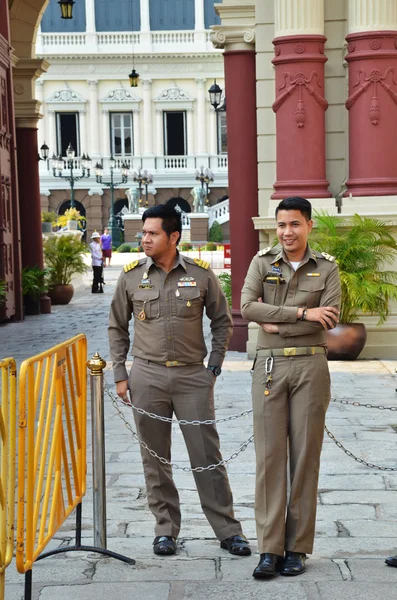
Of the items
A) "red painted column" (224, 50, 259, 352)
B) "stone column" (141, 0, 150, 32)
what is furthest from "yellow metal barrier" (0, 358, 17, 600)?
"stone column" (141, 0, 150, 32)

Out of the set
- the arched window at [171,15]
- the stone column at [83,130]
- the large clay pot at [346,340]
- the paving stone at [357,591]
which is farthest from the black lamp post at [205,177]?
the paving stone at [357,591]

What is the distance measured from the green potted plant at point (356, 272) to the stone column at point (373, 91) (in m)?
0.62

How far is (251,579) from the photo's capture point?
579cm

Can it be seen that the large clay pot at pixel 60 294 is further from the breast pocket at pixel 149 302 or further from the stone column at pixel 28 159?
the breast pocket at pixel 149 302

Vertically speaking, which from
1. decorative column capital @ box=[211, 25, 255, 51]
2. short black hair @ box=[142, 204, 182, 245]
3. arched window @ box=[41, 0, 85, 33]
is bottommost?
short black hair @ box=[142, 204, 182, 245]

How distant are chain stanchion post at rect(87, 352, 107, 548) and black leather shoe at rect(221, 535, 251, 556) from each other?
0.66m

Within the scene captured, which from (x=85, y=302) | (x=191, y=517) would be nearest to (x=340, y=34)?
(x=191, y=517)

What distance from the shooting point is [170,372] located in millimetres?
6242

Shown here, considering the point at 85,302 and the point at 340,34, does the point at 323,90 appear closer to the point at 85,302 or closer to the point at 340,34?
the point at 340,34

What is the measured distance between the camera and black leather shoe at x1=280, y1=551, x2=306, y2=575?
5812 mm

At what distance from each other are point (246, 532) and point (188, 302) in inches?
56.6

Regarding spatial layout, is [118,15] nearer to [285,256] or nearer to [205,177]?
→ [205,177]

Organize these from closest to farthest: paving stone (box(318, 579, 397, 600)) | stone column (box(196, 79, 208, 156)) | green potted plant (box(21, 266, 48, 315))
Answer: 1. paving stone (box(318, 579, 397, 600))
2. green potted plant (box(21, 266, 48, 315))
3. stone column (box(196, 79, 208, 156))

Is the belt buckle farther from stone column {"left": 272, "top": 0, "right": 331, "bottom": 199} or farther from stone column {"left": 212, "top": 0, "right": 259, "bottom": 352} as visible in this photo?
stone column {"left": 212, "top": 0, "right": 259, "bottom": 352}
